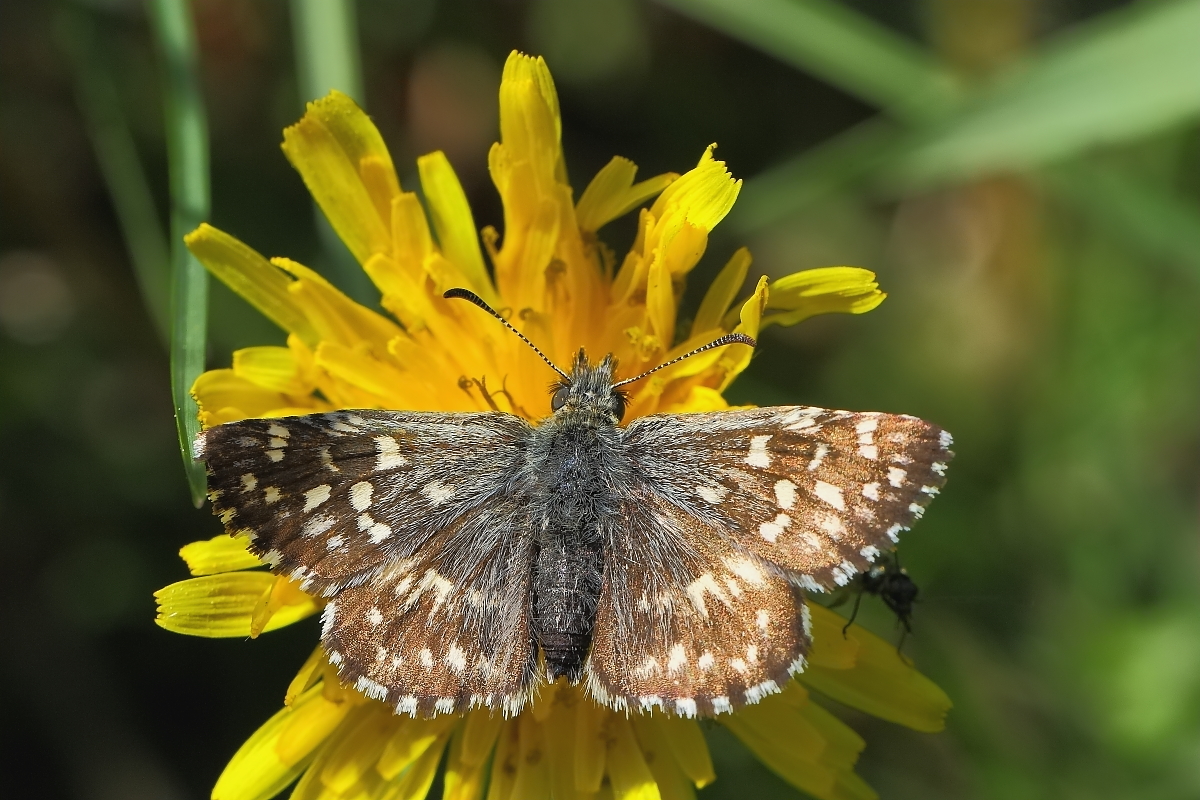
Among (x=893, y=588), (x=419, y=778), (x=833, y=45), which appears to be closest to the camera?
(x=419, y=778)

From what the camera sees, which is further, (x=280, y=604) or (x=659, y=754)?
(x=659, y=754)

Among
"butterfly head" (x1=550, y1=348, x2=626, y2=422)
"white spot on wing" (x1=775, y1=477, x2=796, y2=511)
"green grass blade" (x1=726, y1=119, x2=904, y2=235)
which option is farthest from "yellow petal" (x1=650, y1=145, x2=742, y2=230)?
"green grass blade" (x1=726, y1=119, x2=904, y2=235)

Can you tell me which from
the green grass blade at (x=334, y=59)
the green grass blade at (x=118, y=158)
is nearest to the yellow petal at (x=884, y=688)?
the green grass blade at (x=334, y=59)

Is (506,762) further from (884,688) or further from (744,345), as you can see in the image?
(744,345)

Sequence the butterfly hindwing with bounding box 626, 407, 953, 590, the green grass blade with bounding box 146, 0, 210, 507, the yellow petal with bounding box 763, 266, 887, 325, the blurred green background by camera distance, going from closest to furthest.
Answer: the butterfly hindwing with bounding box 626, 407, 953, 590
the green grass blade with bounding box 146, 0, 210, 507
the yellow petal with bounding box 763, 266, 887, 325
the blurred green background

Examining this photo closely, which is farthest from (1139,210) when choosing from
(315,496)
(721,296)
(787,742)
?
(315,496)

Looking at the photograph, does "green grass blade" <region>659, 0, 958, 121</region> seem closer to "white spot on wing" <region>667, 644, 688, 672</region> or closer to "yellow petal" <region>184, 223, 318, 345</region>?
"yellow petal" <region>184, 223, 318, 345</region>

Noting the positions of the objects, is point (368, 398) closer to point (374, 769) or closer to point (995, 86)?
point (374, 769)
